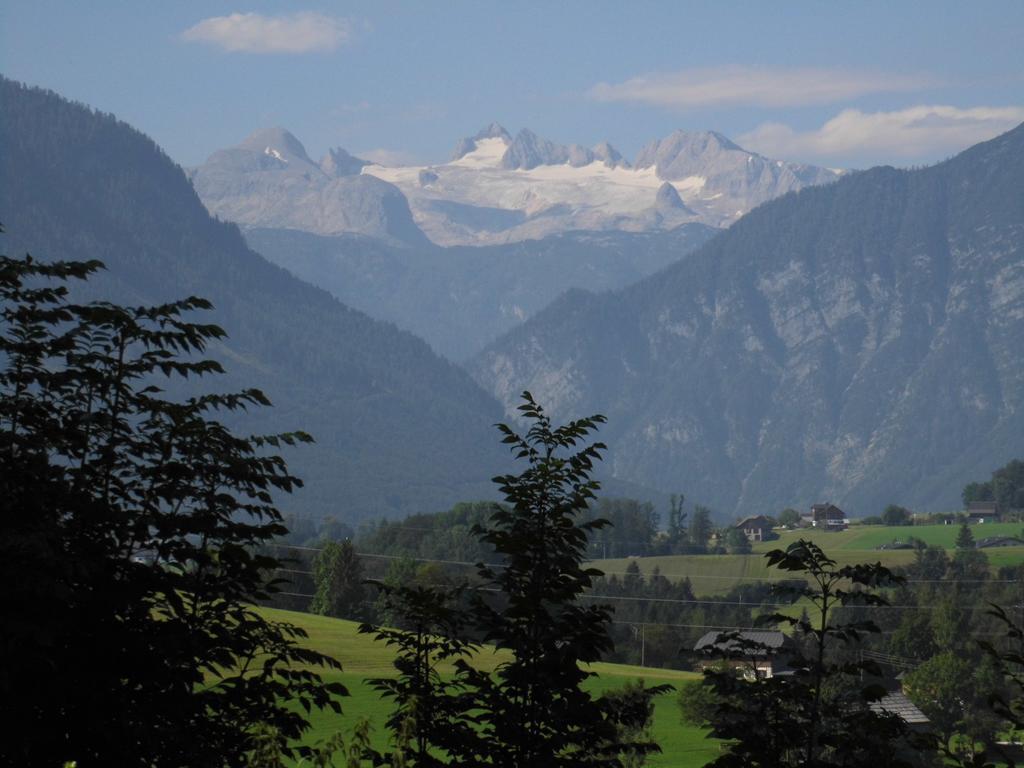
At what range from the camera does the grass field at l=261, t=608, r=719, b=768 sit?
69.8m

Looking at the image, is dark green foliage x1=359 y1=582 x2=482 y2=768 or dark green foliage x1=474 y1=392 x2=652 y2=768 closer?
dark green foliage x1=359 y1=582 x2=482 y2=768

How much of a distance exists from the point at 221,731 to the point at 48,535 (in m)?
3.04

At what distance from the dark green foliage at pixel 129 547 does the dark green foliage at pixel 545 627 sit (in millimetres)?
2167

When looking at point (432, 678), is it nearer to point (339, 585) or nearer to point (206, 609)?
point (206, 609)

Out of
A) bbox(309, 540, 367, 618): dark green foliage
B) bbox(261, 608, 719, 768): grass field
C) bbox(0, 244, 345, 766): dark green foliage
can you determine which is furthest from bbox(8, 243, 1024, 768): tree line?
bbox(309, 540, 367, 618): dark green foliage

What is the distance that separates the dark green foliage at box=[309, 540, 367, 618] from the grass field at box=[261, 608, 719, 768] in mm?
8779

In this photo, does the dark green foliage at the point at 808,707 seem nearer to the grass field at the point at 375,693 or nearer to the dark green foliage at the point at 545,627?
the dark green foliage at the point at 545,627

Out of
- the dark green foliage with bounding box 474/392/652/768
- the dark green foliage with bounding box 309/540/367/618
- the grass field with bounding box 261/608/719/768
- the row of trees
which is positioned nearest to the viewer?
the row of trees

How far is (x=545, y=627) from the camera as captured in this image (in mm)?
17906

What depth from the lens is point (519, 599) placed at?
1794 centimetres

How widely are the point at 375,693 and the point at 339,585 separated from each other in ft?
237

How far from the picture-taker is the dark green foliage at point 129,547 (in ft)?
48.7

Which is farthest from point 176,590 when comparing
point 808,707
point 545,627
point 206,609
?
point 808,707

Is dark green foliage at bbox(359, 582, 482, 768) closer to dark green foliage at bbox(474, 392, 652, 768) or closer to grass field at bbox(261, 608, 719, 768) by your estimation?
Result: dark green foliage at bbox(474, 392, 652, 768)
